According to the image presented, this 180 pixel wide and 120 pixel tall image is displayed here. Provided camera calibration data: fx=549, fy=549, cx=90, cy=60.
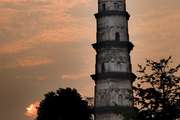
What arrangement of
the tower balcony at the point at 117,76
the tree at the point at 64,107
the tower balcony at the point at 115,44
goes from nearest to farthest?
the tower balcony at the point at 117,76 → the tower balcony at the point at 115,44 → the tree at the point at 64,107

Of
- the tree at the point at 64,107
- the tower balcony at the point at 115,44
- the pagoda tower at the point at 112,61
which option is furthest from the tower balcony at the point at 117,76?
the tree at the point at 64,107

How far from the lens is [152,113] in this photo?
3653cm

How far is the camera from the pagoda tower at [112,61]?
6427cm

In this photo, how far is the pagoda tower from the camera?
64.3m

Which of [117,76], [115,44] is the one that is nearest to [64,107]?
[117,76]

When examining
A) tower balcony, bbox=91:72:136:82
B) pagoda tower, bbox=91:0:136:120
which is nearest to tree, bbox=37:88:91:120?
pagoda tower, bbox=91:0:136:120

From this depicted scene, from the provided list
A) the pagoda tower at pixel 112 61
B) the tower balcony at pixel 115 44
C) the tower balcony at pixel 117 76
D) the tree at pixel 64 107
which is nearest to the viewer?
the pagoda tower at pixel 112 61

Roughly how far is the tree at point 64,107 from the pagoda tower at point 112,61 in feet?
14.4

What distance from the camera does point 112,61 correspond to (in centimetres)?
6619

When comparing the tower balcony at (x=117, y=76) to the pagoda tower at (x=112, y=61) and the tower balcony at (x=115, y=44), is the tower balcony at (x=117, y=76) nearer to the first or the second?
the pagoda tower at (x=112, y=61)

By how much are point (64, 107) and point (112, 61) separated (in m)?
8.34

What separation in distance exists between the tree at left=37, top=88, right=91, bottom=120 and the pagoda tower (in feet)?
14.4

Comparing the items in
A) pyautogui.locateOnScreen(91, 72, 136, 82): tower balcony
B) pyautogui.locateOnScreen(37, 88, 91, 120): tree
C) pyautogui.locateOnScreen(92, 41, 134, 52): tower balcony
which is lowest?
pyautogui.locateOnScreen(37, 88, 91, 120): tree

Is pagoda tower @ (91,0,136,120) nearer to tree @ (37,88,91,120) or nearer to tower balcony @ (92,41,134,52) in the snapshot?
tower balcony @ (92,41,134,52)
